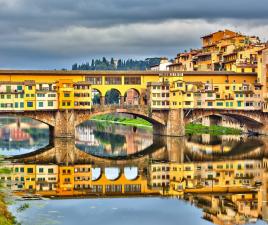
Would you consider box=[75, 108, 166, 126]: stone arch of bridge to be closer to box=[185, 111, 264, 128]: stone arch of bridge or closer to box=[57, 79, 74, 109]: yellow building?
box=[57, 79, 74, 109]: yellow building

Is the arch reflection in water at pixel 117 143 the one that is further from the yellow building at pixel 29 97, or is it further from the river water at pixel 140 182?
the yellow building at pixel 29 97

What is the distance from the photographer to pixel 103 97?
68.9 m

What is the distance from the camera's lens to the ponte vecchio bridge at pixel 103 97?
63875mm

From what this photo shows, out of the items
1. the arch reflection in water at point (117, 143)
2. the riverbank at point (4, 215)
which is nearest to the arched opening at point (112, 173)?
the arch reflection in water at point (117, 143)

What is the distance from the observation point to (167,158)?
162 feet

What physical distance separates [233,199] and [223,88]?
39736 millimetres

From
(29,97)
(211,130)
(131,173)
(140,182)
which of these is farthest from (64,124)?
(140,182)

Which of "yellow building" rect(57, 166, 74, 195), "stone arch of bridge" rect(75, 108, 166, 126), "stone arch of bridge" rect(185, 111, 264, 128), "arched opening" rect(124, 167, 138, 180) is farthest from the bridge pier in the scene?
"yellow building" rect(57, 166, 74, 195)

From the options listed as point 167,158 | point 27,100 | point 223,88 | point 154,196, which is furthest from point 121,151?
point 154,196

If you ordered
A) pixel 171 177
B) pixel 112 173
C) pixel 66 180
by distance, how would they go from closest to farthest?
pixel 66 180
pixel 171 177
pixel 112 173

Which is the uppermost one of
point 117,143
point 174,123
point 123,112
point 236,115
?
point 123,112

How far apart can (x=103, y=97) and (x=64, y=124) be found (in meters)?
7.02

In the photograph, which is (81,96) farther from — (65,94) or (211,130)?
(211,130)

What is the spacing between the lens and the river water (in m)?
28.2
